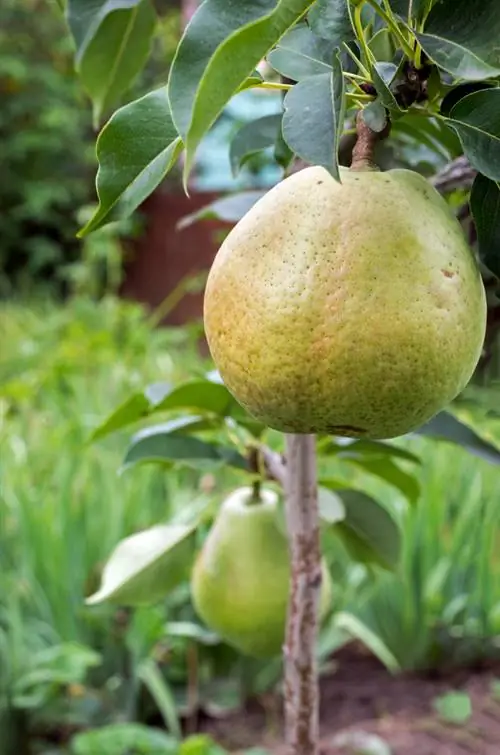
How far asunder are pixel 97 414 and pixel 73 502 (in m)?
0.54

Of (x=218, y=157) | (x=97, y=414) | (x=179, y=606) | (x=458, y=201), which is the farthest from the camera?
(x=218, y=157)

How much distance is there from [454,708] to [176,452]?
688 millimetres

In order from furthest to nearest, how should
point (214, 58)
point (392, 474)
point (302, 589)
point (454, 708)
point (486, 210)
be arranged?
point (454, 708) < point (392, 474) < point (302, 589) < point (486, 210) < point (214, 58)

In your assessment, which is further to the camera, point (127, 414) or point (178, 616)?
point (178, 616)

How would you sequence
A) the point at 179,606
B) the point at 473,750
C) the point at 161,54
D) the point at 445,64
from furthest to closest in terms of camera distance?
the point at 161,54 → the point at 179,606 → the point at 473,750 → the point at 445,64

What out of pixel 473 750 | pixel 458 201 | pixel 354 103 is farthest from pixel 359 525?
pixel 473 750

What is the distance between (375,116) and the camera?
0.38 m

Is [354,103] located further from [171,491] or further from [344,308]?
[171,491]

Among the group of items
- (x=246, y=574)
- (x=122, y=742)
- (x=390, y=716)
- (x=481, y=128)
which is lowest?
(x=390, y=716)

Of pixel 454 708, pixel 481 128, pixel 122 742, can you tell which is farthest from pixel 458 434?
pixel 454 708

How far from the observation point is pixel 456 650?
1332 mm

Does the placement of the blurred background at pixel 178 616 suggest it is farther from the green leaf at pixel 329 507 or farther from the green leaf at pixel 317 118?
the green leaf at pixel 317 118

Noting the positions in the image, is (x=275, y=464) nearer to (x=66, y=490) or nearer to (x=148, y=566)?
(x=148, y=566)

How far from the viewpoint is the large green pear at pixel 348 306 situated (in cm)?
36
